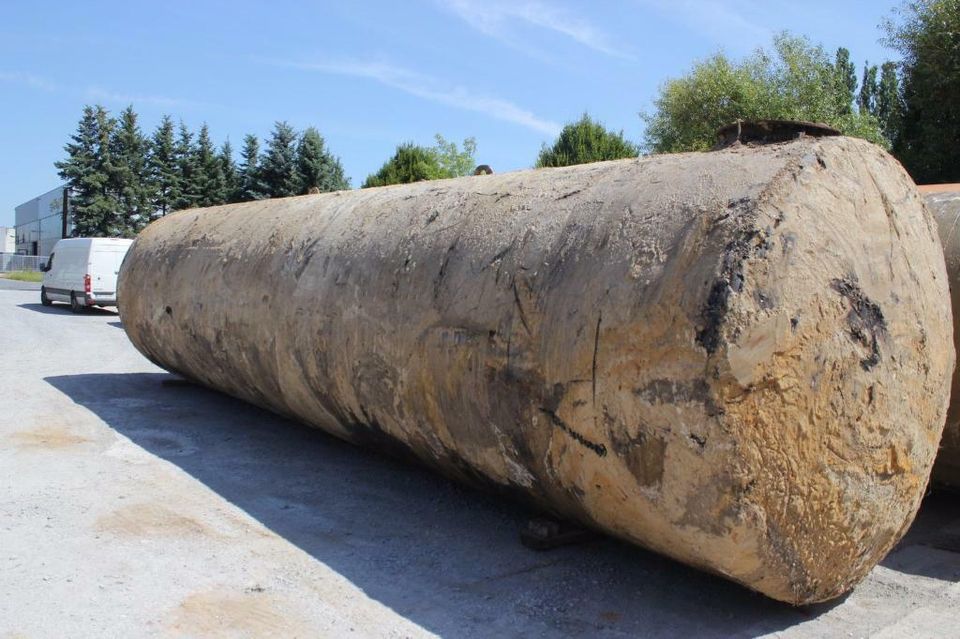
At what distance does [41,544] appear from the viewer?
14.4 ft

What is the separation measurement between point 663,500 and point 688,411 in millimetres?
432

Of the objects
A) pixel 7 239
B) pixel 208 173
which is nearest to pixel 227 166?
pixel 208 173

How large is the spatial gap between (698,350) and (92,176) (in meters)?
44.0

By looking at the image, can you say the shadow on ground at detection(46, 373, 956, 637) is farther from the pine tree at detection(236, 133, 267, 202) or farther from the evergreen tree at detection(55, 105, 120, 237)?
the evergreen tree at detection(55, 105, 120, 237)

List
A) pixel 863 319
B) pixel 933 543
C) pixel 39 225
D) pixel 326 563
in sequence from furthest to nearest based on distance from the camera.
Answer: pixel 39 225, pixel 933 543, pixel 326 563, pixel 863 319

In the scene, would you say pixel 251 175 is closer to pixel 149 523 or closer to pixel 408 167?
pixel 408 167

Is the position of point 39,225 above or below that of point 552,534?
above

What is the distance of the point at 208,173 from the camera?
42719mm

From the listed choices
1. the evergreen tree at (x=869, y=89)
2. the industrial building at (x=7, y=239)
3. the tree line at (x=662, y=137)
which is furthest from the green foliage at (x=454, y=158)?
the industrial building at (x=7, y=239)

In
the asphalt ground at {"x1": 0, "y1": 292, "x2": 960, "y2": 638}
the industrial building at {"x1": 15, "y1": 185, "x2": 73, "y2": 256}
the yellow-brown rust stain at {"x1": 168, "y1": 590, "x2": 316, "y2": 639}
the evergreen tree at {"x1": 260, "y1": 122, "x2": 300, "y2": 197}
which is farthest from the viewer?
the industrial building at {"x1": 15, "y1": 185, "x2": 73, "y2": 256}

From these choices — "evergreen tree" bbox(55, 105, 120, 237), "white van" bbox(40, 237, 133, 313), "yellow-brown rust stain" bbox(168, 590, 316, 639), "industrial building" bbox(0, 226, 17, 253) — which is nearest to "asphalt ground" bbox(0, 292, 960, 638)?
"yellow-brown rust stain" bbox(168, 590, 316, 639)

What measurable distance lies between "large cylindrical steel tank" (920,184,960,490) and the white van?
59.9 feet

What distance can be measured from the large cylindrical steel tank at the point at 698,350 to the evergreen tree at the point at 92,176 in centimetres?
4164

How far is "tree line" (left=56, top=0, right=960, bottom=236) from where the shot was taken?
888 inches
